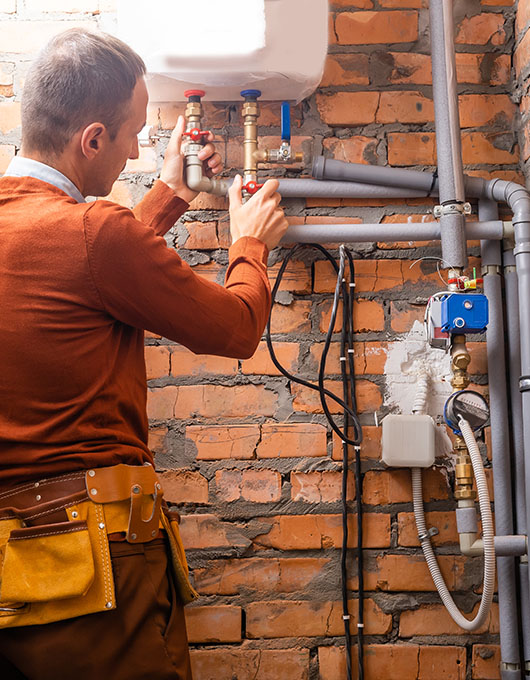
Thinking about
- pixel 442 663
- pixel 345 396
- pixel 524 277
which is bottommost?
pixel 442 663

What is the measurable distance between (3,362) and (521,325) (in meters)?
0.94

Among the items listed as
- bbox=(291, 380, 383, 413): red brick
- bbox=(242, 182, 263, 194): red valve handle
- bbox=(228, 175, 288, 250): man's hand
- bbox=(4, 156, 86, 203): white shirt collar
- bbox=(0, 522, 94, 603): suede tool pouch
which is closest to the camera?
bbox=(0, 522, 94, 603): suede tool pouch

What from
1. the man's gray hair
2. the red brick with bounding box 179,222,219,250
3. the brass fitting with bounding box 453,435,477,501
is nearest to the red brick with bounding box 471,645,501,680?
the brass fitting with bounding box 453,435,477,501

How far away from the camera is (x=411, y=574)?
1477mm

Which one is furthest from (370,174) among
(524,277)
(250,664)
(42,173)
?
(250,664)

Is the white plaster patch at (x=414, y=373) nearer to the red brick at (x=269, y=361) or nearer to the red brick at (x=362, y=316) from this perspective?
the red brick at (x=362, y=316)

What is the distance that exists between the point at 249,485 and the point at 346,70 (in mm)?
886

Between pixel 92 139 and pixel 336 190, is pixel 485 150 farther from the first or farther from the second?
pixel 92 139

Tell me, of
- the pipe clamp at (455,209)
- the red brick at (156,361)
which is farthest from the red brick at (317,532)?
the pipe clamp at (455,209)

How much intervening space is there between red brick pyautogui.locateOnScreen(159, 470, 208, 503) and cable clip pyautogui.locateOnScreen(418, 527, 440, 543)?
426 mm

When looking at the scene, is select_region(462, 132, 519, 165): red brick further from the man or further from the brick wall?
the man

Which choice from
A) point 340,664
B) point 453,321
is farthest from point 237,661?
point 453,321

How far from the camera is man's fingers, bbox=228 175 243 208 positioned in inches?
54.6

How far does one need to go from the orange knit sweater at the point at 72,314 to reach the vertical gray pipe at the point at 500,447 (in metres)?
0.66
